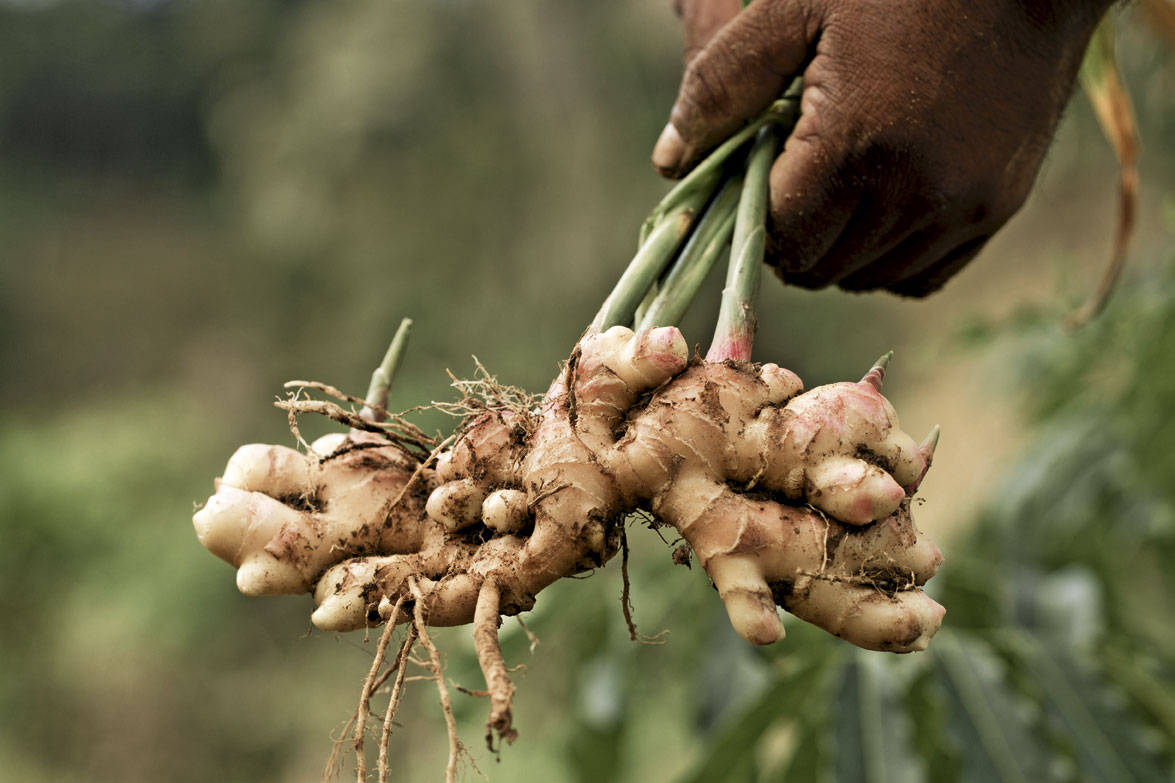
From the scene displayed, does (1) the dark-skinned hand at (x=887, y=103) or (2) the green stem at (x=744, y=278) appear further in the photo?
(1) the dark-skinned hand at (x=887, y=103)

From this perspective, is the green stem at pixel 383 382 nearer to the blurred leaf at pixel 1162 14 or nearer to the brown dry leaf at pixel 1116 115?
the brown dry leaf at pixel 1116 115

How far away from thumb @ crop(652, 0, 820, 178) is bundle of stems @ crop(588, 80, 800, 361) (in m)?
0.04

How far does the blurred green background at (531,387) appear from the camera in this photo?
129 centimetres

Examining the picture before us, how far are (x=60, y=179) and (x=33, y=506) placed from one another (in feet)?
25.5

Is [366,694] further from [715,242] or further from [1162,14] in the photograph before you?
[1162,14]

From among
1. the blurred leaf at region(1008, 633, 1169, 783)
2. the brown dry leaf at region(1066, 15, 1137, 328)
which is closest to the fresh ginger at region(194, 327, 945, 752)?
the blurred leaf at region(1008, 633, 1169, 783)

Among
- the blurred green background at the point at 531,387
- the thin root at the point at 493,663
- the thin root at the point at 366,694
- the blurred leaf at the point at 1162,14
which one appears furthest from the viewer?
the blurred leaf at the point at 1162,14

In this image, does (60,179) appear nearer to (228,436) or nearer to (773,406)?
(228,436)

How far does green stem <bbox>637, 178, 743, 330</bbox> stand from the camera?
0.82 meters

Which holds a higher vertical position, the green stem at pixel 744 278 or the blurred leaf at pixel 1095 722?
the green stem at pixel 744 278

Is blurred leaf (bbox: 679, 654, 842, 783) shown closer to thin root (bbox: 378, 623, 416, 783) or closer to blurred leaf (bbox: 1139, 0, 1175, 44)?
thin root (bbox: 378, 623, 416, 783)

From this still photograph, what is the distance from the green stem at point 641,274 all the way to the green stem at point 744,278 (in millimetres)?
58

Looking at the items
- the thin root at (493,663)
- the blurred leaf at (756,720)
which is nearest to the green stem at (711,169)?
the thin root at (493,663)

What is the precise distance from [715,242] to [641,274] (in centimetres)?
10
